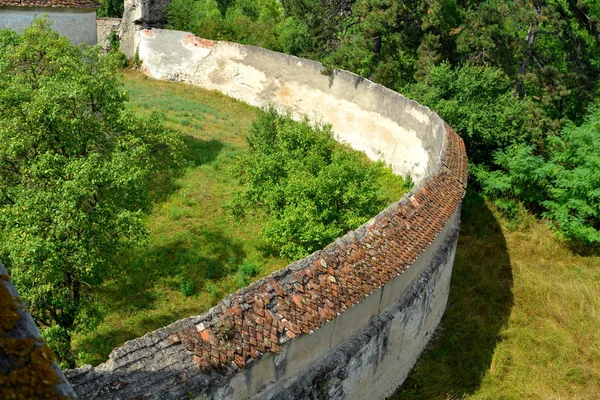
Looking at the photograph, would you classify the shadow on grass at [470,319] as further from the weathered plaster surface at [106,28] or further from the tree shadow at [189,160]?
the weathered plaster surface at [106,28]

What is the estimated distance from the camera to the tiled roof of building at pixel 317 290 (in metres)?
6.47

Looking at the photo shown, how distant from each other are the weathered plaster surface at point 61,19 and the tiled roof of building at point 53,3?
14cm

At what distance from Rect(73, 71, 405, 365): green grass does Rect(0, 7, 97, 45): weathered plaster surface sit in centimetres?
625

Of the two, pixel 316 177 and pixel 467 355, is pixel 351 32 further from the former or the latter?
pixel 467 355

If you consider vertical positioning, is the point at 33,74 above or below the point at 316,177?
above

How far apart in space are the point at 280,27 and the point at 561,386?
29529 mm

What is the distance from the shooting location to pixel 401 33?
2342cm

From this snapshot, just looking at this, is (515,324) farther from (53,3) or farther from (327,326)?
(53,3)

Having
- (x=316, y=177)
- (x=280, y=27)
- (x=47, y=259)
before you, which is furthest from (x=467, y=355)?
(x=280, y=27)

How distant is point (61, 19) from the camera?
2289cm

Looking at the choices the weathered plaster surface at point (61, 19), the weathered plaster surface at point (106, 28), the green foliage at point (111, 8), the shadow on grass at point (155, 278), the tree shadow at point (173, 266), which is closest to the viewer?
the shadow on grass at point (155, 278)

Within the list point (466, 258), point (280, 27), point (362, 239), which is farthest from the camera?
point (280, 27)

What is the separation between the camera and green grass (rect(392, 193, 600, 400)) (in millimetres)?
10625

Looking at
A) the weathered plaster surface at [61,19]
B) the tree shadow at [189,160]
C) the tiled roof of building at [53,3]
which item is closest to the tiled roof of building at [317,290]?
the tree shadow at [189,160]
